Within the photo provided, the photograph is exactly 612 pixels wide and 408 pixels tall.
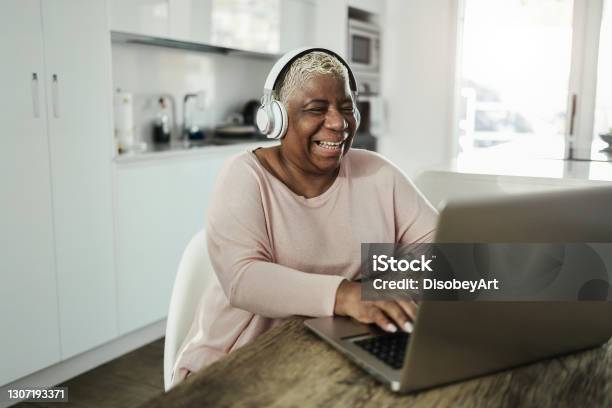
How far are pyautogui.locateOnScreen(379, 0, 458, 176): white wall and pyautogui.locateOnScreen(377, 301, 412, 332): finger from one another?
3865 millimetres

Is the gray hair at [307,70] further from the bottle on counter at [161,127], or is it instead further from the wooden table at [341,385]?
the bottle on counter at [161,127]

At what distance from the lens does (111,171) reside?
8.73 ft

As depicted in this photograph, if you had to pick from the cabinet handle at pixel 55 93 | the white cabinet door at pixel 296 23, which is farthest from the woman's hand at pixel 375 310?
the white cabinet door at pixel 296 23

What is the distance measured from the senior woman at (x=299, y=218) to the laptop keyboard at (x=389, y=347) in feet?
0.50

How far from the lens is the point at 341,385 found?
762 mm

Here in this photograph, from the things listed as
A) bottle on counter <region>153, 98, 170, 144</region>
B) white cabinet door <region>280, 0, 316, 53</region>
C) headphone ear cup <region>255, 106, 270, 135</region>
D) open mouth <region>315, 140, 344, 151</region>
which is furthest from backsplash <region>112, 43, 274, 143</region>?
open mouth <region>315, 140, 344, 151</region>

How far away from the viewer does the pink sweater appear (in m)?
1.11

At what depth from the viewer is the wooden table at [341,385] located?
0.73 meters

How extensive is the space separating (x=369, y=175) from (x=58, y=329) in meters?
1.69

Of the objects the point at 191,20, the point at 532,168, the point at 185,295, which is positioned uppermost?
the point at 191,20

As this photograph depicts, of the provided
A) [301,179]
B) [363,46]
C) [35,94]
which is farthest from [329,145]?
[363,46]

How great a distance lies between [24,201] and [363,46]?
3083 mm

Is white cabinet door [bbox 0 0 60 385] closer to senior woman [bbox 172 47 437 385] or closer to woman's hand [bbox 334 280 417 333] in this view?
senior woman [bbox 172 47 437 385]

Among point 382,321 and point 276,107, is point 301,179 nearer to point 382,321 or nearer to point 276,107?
point 276,107
